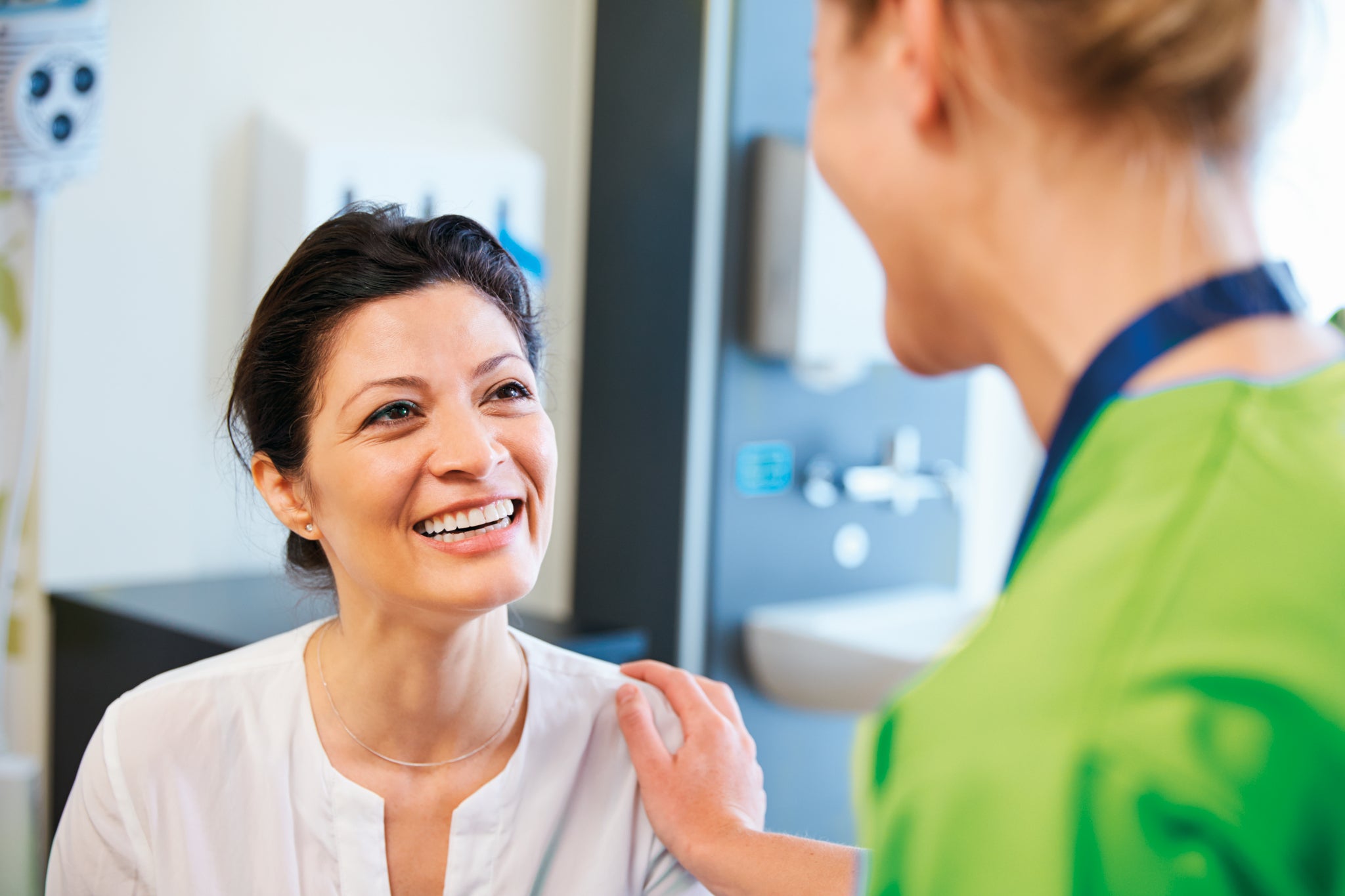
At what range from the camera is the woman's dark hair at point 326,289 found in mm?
1244

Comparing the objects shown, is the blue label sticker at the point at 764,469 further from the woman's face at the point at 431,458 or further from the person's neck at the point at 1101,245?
the person's neck at the point at 1101,245

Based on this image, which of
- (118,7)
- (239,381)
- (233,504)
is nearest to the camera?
(239,381)

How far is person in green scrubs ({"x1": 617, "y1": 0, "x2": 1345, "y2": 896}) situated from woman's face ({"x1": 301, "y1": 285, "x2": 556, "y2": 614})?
648 mm

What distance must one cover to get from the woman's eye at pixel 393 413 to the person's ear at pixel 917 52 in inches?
29.1

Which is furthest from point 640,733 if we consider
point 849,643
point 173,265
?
point 173,265

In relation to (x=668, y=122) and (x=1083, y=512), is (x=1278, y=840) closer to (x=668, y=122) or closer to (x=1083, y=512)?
(x=1083, y=512)

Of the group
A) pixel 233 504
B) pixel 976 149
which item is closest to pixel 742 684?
pixel 233 504

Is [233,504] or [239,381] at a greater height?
[239,381]

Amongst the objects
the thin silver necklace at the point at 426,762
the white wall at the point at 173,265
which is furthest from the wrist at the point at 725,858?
the white wall at the point at 173,265

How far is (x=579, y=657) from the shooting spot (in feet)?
4.56

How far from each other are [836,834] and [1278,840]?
2507 mm

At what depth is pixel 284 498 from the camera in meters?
1.30

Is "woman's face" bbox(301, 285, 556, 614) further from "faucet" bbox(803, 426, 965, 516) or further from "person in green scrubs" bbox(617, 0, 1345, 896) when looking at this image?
"faucet" bbox(803, 426, 965, 516)

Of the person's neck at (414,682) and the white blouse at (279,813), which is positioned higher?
the person's neck at (414,682)
